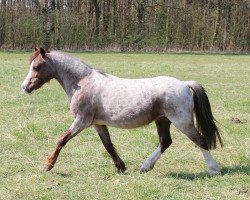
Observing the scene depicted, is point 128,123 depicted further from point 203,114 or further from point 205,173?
point 205,173

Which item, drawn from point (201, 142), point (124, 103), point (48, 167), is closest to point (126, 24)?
point (124, 103)

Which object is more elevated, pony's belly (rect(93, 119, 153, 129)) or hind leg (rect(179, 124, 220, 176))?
pony's belly (rect(93, 119, 153, 129))

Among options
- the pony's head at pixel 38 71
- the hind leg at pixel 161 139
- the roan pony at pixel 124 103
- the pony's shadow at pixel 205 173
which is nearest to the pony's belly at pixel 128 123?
the roan pony at pixel 124 103

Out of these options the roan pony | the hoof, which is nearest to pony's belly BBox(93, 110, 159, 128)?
the roan pony

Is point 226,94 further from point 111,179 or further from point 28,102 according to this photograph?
point 111,179

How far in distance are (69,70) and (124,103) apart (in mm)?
1018

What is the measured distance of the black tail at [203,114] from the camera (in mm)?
7379

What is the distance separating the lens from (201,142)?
7.32 meters

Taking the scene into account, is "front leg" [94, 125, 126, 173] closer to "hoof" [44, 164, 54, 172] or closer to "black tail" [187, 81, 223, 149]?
"hoof" [44, 164, 54, 172]

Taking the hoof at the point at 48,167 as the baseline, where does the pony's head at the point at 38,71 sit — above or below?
above

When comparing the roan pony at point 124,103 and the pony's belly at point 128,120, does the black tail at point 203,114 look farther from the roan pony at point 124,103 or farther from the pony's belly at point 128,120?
the pony's belly at point 128,120

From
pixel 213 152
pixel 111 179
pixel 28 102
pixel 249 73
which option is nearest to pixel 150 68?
pixel 249 73

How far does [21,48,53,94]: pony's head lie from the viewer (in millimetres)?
7840

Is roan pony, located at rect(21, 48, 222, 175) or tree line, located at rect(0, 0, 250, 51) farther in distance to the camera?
tree line, located at rect(0, 0, 250, 51)
